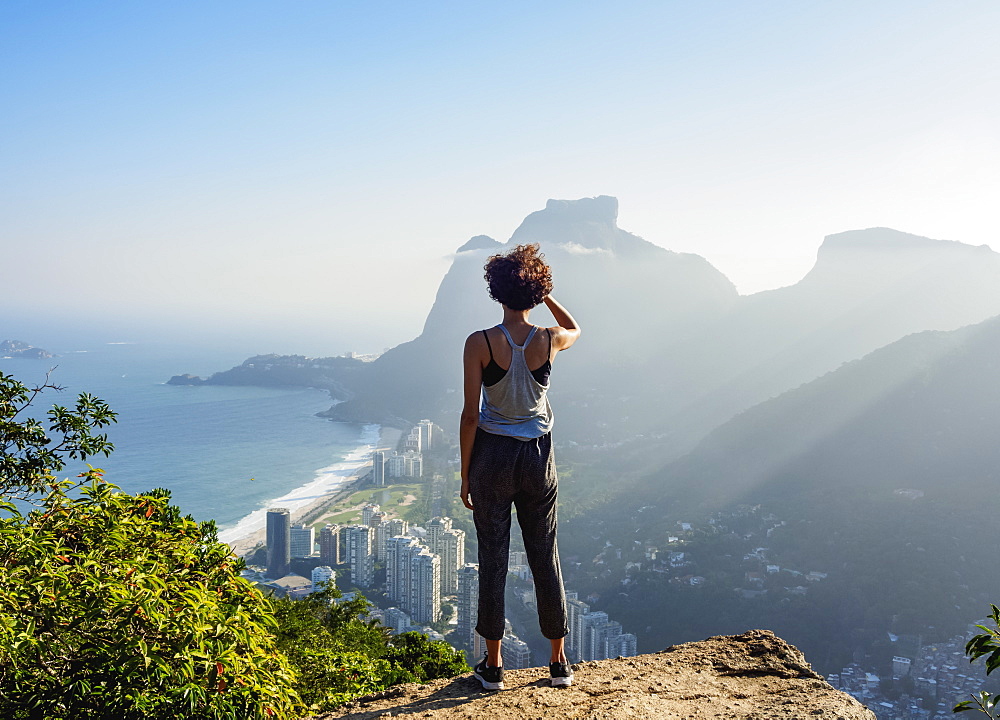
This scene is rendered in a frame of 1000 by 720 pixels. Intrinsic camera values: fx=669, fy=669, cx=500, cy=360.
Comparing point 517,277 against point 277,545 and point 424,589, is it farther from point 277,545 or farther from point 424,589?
point 277,545

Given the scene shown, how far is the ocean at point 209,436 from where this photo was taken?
2983 centimetres

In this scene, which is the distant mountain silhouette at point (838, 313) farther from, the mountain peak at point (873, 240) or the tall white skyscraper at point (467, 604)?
the tall white skyscraper at point (467, 604)

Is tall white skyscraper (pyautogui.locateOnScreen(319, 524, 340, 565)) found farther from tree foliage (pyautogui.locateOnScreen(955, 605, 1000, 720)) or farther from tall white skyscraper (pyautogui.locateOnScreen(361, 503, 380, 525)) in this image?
tree foliage (pyautogui.locateOnScreen(955, 605, 1000, 720))

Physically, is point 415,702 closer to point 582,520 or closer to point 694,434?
point 582,520

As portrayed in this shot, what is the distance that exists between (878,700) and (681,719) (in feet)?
62.7

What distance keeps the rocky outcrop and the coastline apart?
63.0 feet

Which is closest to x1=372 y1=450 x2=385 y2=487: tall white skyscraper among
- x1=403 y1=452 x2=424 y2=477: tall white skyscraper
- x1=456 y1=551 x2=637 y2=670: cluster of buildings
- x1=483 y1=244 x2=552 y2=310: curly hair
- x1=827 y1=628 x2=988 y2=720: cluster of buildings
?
x1=403 y1=452 x2=424 y2=477: tall white skyscraper

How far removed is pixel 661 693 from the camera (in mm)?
2379

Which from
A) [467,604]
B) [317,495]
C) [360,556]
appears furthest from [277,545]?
[317,495]

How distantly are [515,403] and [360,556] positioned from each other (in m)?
23.7

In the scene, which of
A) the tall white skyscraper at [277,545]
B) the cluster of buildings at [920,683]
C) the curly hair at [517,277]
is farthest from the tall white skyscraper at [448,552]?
the curly hair at [517,277]

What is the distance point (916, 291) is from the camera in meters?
64.0


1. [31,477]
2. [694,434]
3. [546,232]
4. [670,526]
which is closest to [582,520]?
[670,526]

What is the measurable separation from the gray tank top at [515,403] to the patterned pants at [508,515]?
0.04m
